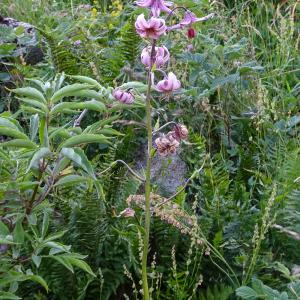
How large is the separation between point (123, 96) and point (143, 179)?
0.25 m

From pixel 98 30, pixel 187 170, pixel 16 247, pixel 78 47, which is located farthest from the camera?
pixel 98 30

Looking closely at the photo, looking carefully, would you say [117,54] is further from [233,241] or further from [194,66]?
[233,241]

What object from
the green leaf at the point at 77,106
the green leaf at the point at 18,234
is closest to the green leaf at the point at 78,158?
the green leaf at the point at 77,106

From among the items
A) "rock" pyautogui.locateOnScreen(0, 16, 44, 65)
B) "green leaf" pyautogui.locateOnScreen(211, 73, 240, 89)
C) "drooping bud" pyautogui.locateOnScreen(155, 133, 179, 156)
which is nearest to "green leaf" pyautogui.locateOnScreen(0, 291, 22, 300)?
"drooping bud" pyautogui.locateOnScreen(155, 133, 179, 156)

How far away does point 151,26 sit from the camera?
1.87 meters

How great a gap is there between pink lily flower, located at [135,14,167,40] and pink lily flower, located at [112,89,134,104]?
0.67ft

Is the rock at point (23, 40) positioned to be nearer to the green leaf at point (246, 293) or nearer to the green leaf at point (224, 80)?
the green leaf at point (224, 80)

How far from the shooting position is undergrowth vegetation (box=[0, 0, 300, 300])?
1.93 m

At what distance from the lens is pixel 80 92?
1.96 metres

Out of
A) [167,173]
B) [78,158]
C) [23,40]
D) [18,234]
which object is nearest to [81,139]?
[78,158]

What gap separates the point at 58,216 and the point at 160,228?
0.38 m

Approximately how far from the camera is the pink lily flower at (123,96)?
201 cm

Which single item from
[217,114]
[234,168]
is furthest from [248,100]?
[234,168]

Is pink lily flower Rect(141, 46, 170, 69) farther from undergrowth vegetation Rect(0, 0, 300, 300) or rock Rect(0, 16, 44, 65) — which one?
rock Rect(0, 16, 44, 65)
